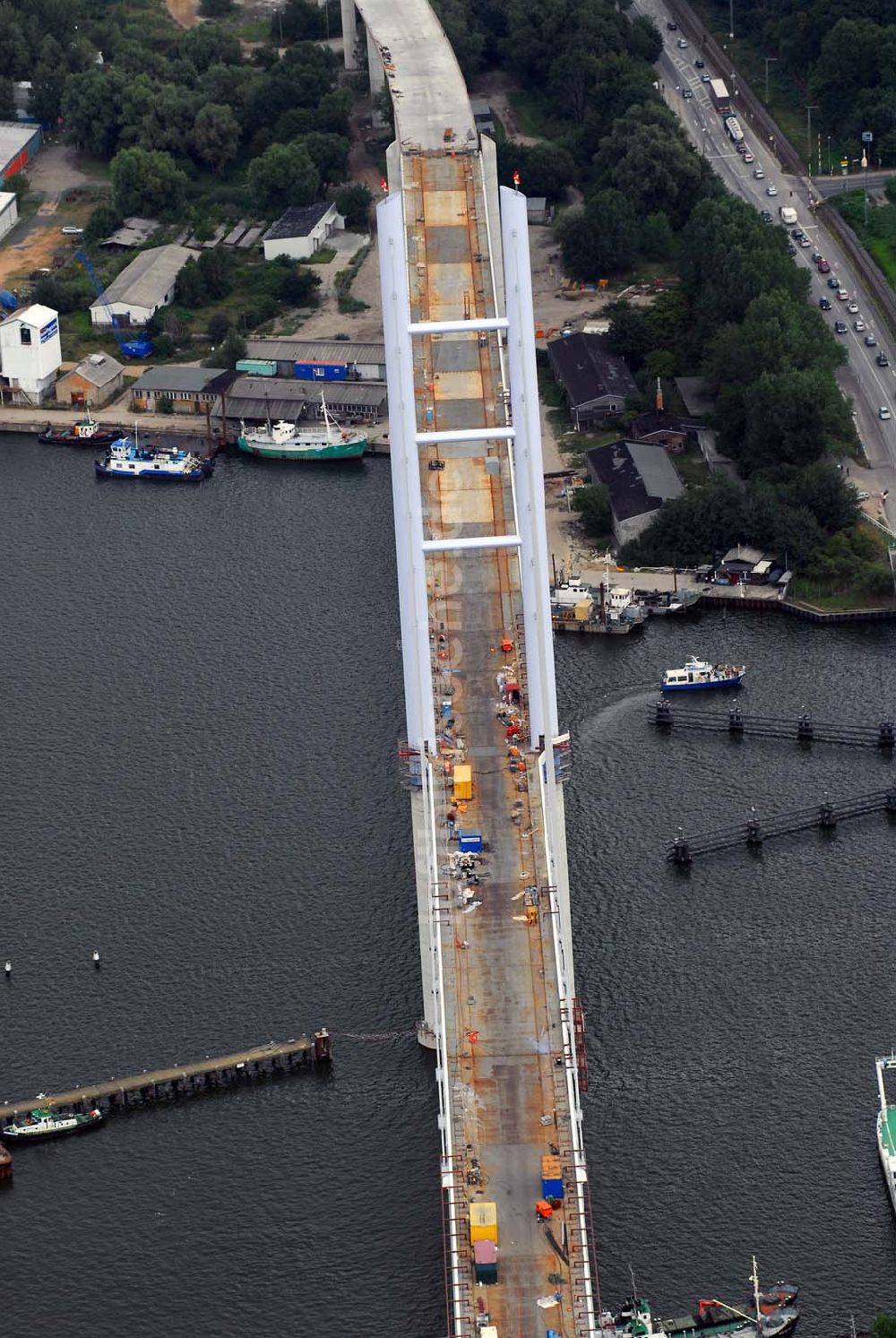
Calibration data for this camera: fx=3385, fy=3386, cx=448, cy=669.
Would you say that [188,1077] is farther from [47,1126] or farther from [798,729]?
[798,729]

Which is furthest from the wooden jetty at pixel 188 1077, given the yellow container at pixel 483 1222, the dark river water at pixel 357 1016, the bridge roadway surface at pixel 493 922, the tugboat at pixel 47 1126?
the yellow container at pixel 483 1222

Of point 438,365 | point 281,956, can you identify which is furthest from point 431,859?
point 438,365

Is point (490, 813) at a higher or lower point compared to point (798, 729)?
higher

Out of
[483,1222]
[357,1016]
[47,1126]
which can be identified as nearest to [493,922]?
[357,1016]

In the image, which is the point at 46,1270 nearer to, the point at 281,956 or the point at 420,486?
the point at 281,956

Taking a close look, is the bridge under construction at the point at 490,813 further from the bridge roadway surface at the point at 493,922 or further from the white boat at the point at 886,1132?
the white boat at the point at 886,1132

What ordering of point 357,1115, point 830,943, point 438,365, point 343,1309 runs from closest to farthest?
point 343,1309 < point 357,1115 < point 830,943 < point 438,365
